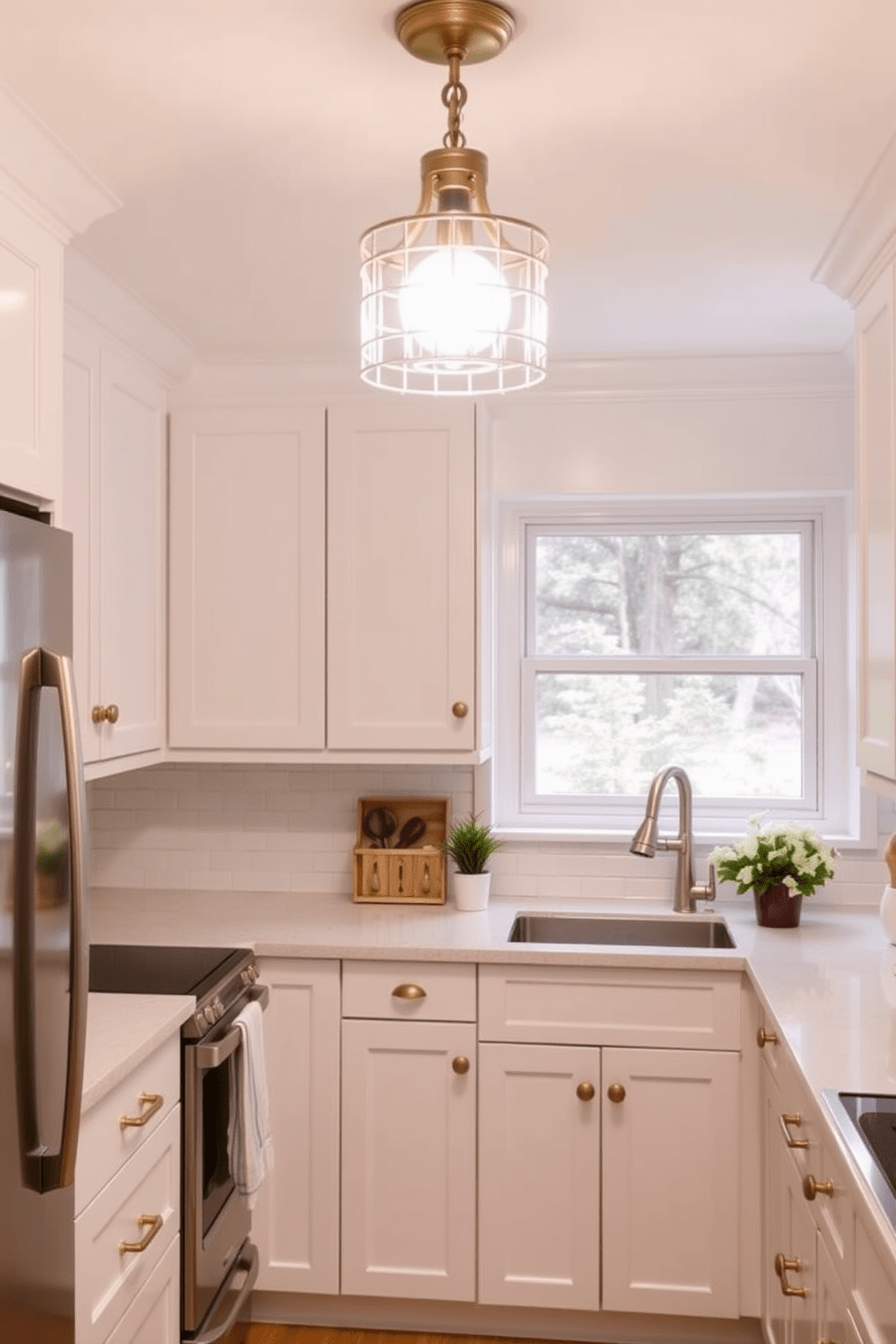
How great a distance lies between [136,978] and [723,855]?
4.92ft

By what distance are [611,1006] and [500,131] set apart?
189cm

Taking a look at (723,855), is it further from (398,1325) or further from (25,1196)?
(25,1196)

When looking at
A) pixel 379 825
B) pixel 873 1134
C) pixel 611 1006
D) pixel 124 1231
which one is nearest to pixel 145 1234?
pixel 124 1231

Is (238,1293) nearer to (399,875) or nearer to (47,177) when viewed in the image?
(399,875)

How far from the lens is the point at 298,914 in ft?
10.6

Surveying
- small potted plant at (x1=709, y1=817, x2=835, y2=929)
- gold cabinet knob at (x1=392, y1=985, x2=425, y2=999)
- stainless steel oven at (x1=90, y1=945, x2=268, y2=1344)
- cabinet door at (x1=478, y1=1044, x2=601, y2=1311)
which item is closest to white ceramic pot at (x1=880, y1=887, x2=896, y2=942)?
Answer: small potted plant at (x1=709, y1=817, x2=835, y2=929)

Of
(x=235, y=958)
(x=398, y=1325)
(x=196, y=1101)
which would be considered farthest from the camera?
(x=398, y=1325)

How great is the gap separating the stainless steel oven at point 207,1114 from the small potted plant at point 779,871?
4.05 feet

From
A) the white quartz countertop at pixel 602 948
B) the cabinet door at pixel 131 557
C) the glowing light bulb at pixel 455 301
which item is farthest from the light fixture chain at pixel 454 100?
the white quartz countertop at pixel 602 948

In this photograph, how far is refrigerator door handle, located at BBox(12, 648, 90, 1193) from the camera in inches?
62.3

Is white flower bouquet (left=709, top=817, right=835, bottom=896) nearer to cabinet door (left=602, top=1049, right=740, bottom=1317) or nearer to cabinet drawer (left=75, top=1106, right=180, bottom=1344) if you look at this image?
cabinet door (left=602, top=1049, right=740, bottom=1317)

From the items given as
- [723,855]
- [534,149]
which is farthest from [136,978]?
[534,149]

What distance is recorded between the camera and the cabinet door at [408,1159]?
2.89 m

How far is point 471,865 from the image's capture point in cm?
332
